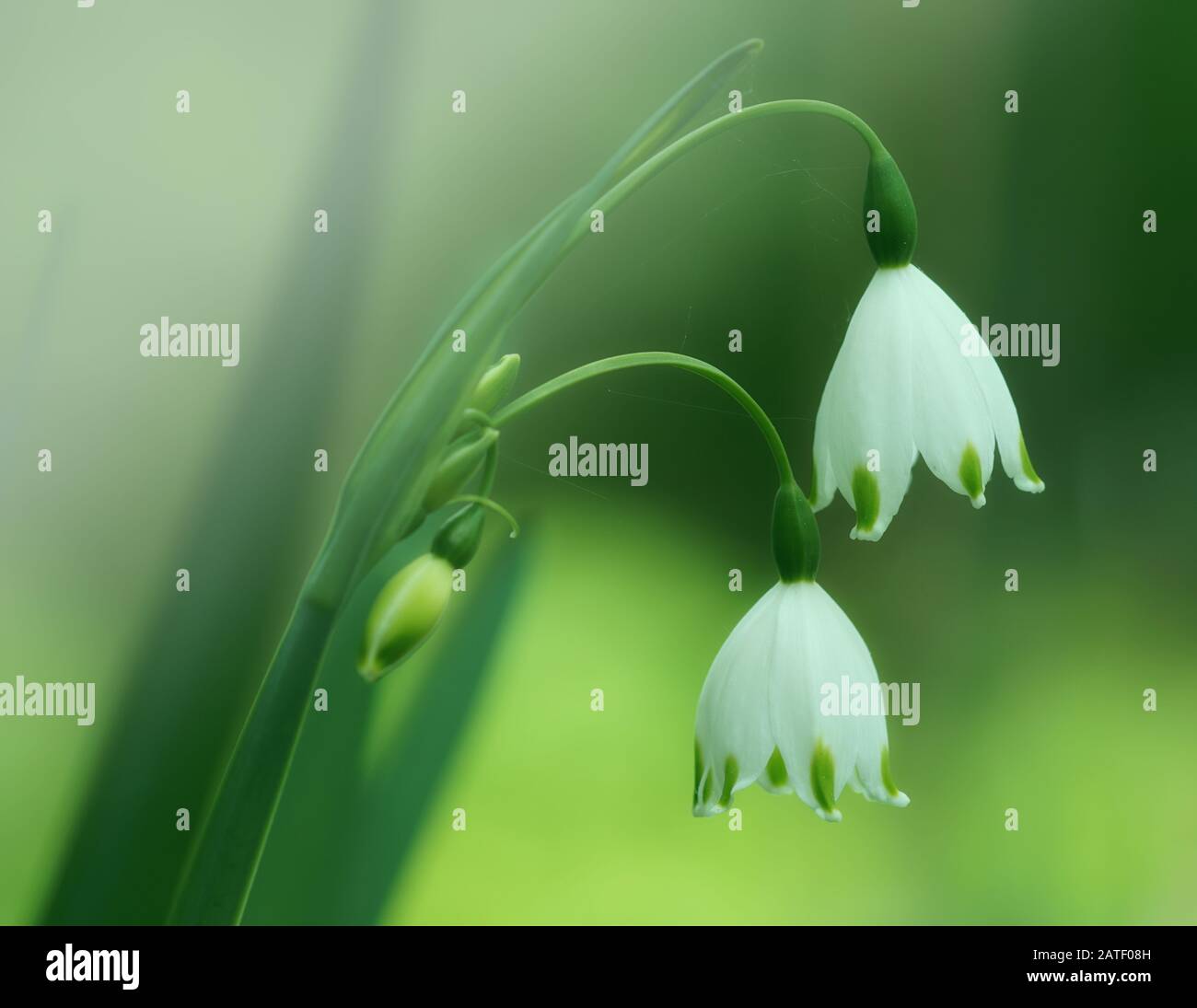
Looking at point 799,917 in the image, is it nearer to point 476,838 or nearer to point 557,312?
point 476,838

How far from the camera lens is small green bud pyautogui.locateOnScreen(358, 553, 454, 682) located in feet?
1.57

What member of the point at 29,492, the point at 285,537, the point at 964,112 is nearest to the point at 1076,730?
the point at 964,112

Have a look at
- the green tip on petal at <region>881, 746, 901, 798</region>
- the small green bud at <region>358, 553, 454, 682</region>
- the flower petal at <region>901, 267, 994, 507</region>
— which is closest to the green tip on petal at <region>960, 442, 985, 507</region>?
the flower petal at <region>901, 267, 994, 507</region>

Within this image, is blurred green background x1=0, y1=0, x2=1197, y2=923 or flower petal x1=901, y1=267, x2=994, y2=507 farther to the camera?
blurred green background x1=0, y1=0, x2=1197, y2=923

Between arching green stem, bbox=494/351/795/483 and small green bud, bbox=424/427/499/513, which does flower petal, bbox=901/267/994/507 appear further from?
small green bud, bbox=424/427/499/513

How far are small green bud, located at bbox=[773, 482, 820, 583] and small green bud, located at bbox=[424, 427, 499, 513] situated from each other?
0.14m

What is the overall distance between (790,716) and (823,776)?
30mm

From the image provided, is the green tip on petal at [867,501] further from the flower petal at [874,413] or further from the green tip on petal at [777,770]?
the green tip on petal at [777,770]

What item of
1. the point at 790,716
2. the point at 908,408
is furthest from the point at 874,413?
the point at 790,716

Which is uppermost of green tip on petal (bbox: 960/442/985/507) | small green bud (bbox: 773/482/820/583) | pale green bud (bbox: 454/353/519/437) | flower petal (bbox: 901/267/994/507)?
pale green bud (bbox: 454/353/519/437)

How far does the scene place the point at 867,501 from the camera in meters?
0.46

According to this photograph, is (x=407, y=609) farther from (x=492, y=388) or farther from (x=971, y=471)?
(x=971, y=471)

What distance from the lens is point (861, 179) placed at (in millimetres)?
614

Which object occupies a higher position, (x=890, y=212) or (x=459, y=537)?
(x=890, y=212)
